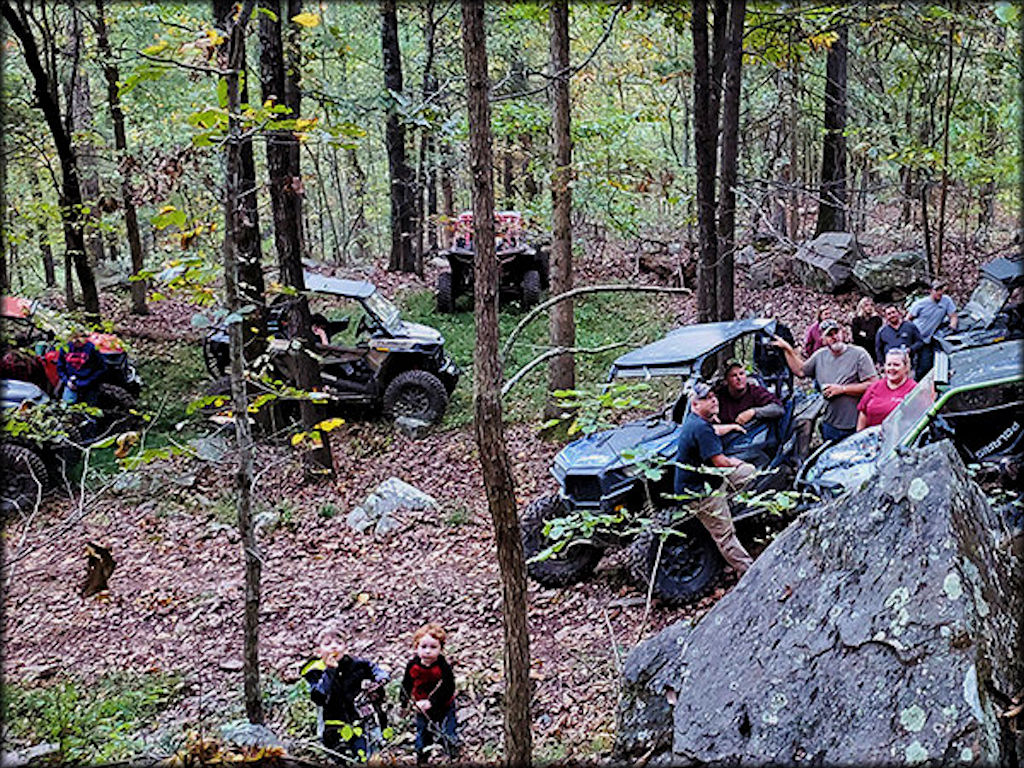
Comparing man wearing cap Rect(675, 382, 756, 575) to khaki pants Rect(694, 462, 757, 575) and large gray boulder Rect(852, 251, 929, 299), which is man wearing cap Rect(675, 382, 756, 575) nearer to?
khaki pants Rect(694, 462, 757, 575)

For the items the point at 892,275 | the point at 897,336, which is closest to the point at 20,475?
the point at 897,336

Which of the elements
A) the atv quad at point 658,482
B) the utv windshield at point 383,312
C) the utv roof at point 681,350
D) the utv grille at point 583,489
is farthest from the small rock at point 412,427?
the utv roof at point 681,350

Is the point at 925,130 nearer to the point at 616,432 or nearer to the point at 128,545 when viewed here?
the point at 616,432

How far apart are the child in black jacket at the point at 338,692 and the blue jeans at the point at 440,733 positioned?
0.25 metres

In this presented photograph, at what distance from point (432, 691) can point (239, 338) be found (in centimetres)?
259

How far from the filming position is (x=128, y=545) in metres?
9.22

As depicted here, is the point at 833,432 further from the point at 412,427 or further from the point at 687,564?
the point at 412,427

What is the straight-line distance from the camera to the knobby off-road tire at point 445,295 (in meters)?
16.7

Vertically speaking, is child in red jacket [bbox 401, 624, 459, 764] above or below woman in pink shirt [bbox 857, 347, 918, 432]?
below

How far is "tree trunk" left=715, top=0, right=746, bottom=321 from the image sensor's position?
994cm

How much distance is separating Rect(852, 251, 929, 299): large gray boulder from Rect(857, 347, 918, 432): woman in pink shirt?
870 cm

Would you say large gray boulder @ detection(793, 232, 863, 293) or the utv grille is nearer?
the utv grille

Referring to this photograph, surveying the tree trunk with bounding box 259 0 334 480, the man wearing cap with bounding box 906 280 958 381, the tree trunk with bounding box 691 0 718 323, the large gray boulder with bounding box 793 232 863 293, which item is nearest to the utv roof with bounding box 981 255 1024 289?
the man wearing cap with bounding box 906 280 958 381

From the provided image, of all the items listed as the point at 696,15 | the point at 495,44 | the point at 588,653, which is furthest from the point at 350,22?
the point at 588,653
